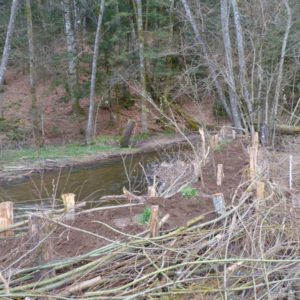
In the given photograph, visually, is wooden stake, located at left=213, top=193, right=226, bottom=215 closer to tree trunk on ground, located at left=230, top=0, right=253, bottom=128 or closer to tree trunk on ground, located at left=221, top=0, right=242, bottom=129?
tree trunk on ground, located at left=230, top=0, right=253, bottom=128

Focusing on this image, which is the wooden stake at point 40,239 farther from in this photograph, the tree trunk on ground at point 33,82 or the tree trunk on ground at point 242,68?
the tree trunk on ground at point 33,82

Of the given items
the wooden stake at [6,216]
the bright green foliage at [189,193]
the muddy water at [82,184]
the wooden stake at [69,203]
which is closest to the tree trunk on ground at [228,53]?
the muddy water at [82,184]

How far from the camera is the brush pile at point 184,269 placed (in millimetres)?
4031

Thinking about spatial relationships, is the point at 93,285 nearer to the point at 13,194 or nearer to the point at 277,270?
the point at 277,270

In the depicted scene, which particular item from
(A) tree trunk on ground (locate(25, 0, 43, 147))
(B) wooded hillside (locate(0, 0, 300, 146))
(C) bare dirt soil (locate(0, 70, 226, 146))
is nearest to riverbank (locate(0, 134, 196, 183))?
(A) tree trunk on ground (locate(25, 0, 43, 147))

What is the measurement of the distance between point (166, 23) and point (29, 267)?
20568mm

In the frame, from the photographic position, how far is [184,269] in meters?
4.44

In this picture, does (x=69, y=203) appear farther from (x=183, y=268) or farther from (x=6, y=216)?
(x=183, y=268)

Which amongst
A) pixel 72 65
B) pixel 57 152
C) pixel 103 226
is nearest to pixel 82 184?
pixel 57 152

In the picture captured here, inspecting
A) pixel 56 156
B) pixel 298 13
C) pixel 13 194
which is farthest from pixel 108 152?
pixel 298 13

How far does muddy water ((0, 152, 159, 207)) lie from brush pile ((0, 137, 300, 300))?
4.36 m

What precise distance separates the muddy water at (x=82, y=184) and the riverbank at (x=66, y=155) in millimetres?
456

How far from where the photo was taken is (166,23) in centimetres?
2331

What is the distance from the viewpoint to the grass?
14602mm
